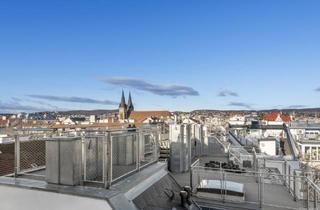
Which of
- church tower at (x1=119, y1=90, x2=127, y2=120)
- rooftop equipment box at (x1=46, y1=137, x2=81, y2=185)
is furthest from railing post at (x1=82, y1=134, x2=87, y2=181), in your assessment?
church tower at (x1=119, y1=90, x2=127, y2=120)

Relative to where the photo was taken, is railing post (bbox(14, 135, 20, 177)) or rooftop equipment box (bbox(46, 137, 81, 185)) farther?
railing post (bbox(14, 135, 20, 177))

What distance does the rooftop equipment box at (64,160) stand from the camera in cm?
628

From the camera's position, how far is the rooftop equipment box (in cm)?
628

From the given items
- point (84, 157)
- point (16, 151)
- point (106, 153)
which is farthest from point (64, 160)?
point (16, 151)

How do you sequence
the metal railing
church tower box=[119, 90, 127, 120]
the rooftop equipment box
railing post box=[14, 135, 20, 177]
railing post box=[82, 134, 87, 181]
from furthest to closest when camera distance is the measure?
church tower box=[119, 90, 127, 120] < railing post box=[14, 135, 20, 177] < railing post box=[82, 134, 87, 181] < the metal railing < the rooftop equipment box

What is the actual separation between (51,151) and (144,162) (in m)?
2.96

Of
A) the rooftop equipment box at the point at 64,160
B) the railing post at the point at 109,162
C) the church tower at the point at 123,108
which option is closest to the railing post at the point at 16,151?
the rooftop equipment box at the point at 64,160

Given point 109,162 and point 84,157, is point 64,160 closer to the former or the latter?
point 84,157

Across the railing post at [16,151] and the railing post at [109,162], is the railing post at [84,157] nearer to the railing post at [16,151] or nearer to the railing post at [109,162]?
the railing post at [109,162]

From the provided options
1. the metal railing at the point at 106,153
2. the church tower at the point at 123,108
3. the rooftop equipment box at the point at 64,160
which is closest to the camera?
the rooftop equipment box at the point at 64,160

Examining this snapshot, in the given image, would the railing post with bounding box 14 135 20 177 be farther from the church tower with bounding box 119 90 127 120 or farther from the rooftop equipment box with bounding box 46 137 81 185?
the church tower with bounding box 119 90 127 120

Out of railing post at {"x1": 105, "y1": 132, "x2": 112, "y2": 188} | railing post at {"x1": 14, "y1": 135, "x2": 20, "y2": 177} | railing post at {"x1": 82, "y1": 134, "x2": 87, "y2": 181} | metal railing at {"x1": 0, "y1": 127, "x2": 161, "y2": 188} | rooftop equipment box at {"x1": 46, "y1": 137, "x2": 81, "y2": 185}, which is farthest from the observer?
railing post at {"x1": 14, "y1": 135, "x2": 20, "y2": 177}

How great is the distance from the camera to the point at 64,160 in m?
6.34

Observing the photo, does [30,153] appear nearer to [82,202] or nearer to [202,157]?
[82,202]
